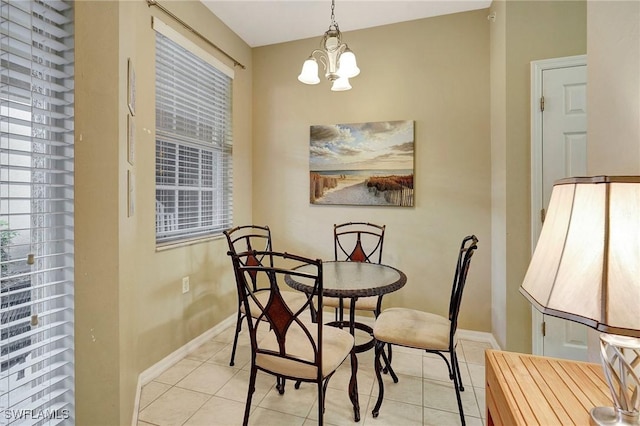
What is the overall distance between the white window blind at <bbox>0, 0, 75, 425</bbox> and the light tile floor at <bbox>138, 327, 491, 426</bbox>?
2.06ft

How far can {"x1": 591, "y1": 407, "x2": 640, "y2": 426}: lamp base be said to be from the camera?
698 mm

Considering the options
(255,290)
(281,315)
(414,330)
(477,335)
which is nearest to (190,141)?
(255,290)

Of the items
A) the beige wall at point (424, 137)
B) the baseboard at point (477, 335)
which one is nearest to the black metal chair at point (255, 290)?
the beige wall at point (424, 137)

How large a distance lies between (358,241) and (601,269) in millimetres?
2146

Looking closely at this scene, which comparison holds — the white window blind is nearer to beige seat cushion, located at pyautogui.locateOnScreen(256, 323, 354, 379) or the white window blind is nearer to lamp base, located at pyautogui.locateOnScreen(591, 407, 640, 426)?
beige seat cushion, located at pyautogui.locateOnScreen(256, 323, 354, 379)

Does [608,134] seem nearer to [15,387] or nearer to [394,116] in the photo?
[394,116]

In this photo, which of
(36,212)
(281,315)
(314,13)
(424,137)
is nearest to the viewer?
(36,212)

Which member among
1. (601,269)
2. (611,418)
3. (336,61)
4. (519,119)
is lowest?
(611,418)

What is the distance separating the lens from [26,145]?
125 centimetres

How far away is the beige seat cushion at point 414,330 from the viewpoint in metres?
1.71

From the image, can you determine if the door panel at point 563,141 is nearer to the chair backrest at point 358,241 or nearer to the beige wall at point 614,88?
the beige wall at point 614,88

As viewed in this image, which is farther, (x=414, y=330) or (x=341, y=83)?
(x=341, y=83)

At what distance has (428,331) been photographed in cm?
178

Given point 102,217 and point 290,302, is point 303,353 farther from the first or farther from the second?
point 102,217
